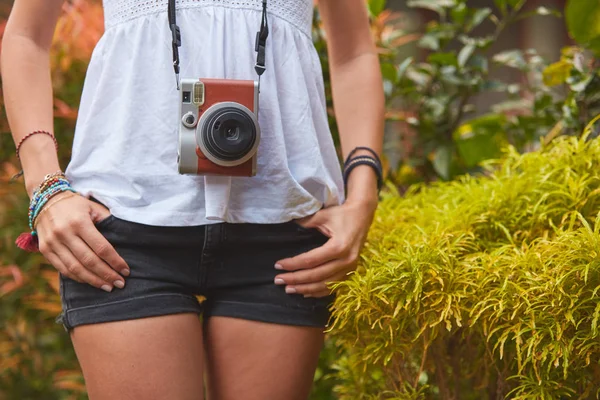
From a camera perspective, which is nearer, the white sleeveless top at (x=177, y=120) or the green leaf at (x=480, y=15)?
the white sleeveless top at (x=177, y=120)

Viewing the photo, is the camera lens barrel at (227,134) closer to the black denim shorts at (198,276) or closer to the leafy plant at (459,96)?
the black denim shorts at (198,276)

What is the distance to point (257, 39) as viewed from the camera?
3.51ft

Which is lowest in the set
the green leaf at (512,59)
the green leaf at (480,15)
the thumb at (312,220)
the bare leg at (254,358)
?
the bare leg at (254,358)

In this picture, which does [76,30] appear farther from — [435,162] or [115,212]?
[115,212]

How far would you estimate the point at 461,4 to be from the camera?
214 cm

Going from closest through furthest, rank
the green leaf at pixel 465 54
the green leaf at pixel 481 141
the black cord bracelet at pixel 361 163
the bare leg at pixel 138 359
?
the bare leg at pixel 138 359
the black cord bracelet at pixel 361 163
the green leaf at pixel 481 141
the green leaf at pixel 465 54

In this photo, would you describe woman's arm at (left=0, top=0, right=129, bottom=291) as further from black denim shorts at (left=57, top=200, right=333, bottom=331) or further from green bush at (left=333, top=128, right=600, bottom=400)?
green bush at (left=333, top=128, right=600, bottom=400)

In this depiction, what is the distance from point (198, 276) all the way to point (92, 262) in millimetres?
157

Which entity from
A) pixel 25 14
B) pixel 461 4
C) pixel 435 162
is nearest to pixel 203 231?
pixel 25 14

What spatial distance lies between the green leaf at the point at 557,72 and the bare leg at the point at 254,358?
1.13 meters

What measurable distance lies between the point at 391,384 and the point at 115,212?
651 millimetres

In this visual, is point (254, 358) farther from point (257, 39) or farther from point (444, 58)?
point (444, 58)

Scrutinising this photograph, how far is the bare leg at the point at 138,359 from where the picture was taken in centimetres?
98

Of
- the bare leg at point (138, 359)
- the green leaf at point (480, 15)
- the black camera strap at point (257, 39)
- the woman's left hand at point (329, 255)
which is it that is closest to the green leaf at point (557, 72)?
Answer: the green leaf at point (480, 15)
